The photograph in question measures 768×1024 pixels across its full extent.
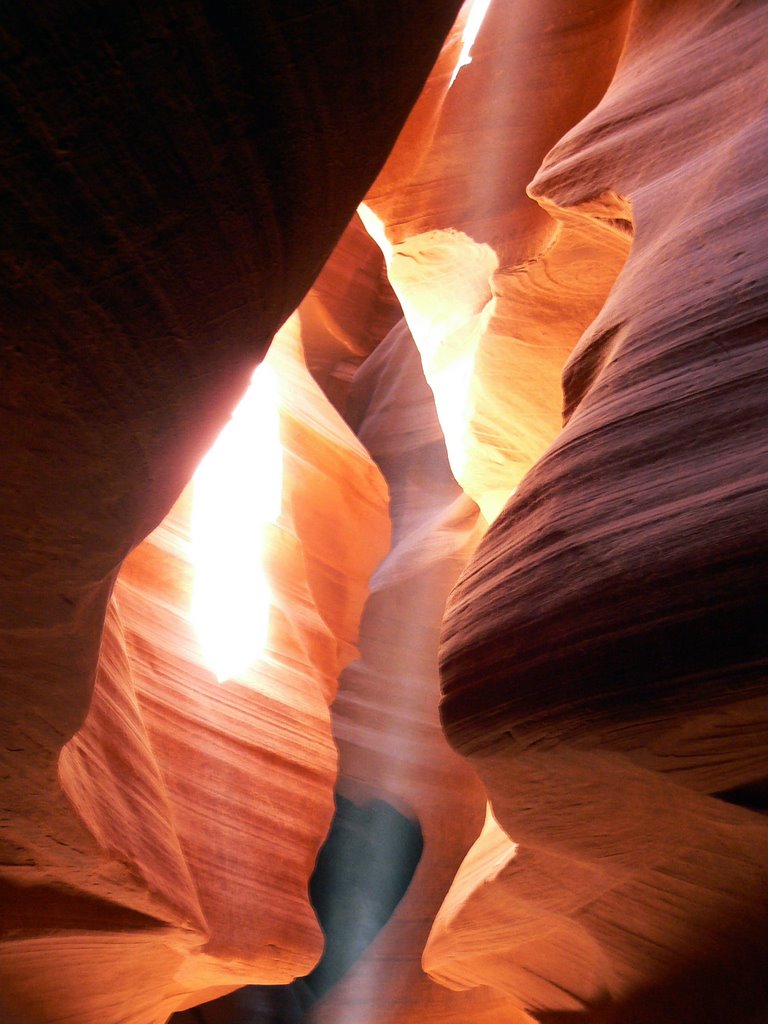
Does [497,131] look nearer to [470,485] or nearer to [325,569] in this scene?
[470,485]

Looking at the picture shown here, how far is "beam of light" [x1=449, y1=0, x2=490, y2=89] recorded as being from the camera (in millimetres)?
5012

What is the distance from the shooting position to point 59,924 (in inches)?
115

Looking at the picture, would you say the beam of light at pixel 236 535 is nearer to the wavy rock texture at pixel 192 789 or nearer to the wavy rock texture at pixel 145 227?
the wavy rock texture at pixel 192 789

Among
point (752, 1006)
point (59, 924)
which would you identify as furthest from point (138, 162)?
point (752, 1006)

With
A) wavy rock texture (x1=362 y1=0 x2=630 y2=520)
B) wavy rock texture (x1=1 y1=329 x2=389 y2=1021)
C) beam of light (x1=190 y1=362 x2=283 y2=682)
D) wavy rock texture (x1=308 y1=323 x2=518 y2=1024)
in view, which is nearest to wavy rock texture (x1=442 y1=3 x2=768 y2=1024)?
wavy rock texture (x1=362 y1=0 x2=630 y2=520)

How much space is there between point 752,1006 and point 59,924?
2192 millimetres

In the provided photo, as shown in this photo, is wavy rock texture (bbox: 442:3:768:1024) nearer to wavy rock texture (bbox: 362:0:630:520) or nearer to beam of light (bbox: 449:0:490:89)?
wavy rock texture (bbox: 362:0:630:520)

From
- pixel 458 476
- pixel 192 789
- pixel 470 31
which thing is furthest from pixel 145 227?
pixel 470 31

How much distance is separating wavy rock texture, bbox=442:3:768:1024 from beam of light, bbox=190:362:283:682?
2091 mm

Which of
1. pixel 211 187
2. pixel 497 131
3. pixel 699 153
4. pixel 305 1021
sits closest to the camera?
pixel 211 187

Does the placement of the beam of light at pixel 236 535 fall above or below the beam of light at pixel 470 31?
below

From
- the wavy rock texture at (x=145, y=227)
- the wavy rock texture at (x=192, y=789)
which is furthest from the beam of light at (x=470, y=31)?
the wavy rock texture at (x=145, y=227)

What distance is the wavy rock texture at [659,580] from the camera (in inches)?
66.4

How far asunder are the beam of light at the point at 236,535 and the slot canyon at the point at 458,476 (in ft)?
0.08
